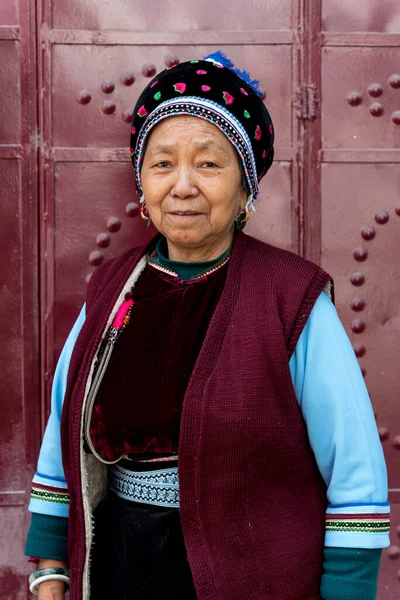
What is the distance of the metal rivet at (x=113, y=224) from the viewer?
2242mm

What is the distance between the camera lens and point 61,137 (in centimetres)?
223

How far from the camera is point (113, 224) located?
7.37 ft

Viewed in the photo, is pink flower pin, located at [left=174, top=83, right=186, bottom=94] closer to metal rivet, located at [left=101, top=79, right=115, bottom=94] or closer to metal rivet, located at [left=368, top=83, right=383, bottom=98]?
metal rivet, located at [left=101, top=79, right=115, bottom=94]

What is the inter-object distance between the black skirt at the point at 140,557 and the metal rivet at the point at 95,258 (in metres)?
0.89

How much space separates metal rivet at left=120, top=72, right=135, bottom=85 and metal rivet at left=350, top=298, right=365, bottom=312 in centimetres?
91

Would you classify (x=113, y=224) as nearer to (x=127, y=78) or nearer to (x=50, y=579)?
(x=127, y=78)

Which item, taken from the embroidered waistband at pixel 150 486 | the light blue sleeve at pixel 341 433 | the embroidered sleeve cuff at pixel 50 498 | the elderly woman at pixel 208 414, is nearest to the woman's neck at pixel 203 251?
the elderly woman at pixel 208 414

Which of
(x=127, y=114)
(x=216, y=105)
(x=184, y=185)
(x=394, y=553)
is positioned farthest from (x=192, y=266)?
(x=394, y=553)

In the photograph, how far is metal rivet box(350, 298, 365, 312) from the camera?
2.25m

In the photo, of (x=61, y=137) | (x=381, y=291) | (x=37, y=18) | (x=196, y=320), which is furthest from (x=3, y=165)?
(x=381, y=291)

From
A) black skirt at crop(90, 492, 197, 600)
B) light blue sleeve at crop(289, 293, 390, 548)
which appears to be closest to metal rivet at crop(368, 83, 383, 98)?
light blue sleeve at crop(289, 293, 390, 548)

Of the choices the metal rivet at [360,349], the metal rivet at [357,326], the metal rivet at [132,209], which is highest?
the metal rivet at [132,209]

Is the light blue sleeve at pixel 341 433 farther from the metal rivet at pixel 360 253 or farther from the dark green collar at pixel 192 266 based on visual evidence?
the metal rivet at pixel 360 253

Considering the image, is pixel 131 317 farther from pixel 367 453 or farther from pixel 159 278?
pixel 367 453
